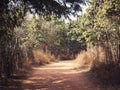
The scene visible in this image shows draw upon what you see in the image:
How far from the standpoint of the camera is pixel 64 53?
53.0m

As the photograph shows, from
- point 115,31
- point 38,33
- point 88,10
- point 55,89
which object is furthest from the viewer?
→ point 38,33

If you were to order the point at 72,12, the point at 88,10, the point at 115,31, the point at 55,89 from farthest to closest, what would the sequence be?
the point at 88,10
the point at 115,31
the point at 72,12
the point at 55,89

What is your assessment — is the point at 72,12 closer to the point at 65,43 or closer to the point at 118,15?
the point at 118,15

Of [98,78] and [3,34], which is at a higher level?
[3,34]

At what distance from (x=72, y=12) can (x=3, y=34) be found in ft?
10.6

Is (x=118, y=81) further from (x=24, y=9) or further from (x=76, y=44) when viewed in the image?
(x=76, y=44)

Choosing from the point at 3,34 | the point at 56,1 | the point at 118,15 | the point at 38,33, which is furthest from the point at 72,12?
the point at 38,33

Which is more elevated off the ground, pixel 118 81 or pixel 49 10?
pixel 49 10

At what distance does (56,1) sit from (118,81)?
14.1 feet

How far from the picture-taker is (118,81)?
12.8 m

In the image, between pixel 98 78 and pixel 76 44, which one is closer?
pixel 98 78

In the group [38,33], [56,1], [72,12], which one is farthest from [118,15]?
[38,33]

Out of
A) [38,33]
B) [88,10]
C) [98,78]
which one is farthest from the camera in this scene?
[38,33]

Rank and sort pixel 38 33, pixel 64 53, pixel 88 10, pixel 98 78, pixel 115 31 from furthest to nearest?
pixel 64 53 < pixel 38 33 < pixel 88 10 < pixel 115 31 < pixel 98 78
